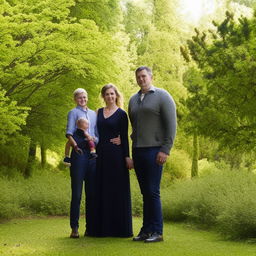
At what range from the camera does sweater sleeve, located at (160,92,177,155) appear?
6.07 m

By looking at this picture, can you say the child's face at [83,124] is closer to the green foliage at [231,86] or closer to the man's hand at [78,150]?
the man's hand at [78,150]

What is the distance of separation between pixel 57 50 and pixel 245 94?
4.93 meters

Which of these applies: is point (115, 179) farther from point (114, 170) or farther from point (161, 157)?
point (161, 157)

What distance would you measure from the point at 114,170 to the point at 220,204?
2.94m

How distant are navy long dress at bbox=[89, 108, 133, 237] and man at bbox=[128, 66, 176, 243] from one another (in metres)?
0.48

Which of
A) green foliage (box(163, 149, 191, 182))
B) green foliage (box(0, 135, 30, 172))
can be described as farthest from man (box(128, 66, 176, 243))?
green foliage (box(163, 149, 191, 182))

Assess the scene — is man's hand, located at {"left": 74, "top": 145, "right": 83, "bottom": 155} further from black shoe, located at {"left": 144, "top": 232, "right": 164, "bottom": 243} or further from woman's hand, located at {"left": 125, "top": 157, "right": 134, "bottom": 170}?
black shoe, located at {"left": 144, "top": 232, "right": 164, "bottom": 243}

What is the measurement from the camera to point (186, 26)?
30766mm

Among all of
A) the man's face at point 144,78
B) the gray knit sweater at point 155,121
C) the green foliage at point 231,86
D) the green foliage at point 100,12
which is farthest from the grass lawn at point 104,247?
the green foliage at point 100,12

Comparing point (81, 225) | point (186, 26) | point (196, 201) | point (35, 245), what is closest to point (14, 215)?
point (81, 225)

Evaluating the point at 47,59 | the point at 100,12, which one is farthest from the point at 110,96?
the point at 100,12

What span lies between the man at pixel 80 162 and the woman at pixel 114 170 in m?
0.17

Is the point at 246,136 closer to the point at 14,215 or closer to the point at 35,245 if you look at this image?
the point at 14,215

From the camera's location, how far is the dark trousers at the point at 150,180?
6113 mm
